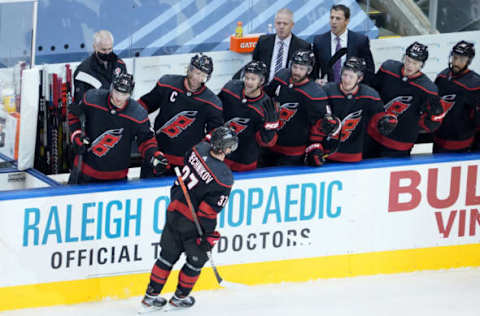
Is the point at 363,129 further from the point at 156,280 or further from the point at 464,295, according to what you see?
the point at 156,280

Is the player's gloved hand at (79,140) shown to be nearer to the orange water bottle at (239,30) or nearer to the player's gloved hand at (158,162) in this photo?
the player's gloved hand at (158,162)

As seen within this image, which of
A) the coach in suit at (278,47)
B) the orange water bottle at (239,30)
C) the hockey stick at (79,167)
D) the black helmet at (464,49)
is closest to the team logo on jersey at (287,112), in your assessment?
the coach in suit at (278,47)

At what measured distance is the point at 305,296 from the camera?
23.7 feet

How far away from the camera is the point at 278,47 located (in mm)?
8586

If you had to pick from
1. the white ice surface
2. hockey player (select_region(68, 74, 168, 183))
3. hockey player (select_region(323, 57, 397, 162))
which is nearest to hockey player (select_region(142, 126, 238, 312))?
the white ice surface

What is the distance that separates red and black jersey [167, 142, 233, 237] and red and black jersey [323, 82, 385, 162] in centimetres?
145

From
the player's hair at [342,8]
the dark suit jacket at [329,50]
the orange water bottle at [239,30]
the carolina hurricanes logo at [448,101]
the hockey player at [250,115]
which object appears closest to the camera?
the hockey player at [250,115]

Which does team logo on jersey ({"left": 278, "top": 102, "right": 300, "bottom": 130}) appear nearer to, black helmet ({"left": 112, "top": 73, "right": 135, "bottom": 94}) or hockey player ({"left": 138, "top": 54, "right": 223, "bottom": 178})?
hockey player ({"left": 138, "top": 54, "right": 223, "bottom": 178})

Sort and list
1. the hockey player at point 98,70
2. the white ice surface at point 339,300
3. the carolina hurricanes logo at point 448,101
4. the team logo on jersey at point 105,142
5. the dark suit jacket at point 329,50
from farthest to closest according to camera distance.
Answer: the dark suit jacket at point 329,50, the carolina hurricanes logo at point 448,101, the hockey player at point 98,70, the team logo on jersey at point 105,142, the white ice surface at point 339,300

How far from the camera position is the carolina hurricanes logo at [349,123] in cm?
761

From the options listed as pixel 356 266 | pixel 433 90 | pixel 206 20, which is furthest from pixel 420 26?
pixel 356 266

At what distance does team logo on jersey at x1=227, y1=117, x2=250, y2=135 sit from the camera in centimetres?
744

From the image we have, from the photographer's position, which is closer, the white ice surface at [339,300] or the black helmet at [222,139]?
the black helmet at [222,139]

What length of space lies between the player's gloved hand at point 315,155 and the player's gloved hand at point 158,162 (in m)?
1.22
